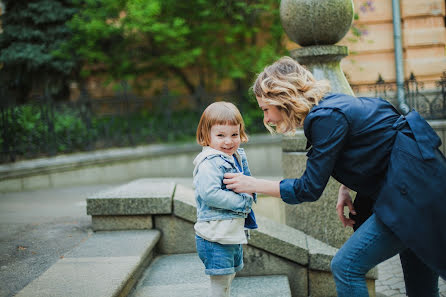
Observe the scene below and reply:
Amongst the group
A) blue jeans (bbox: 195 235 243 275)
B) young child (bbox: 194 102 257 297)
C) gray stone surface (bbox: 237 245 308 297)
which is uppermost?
young child (bbox: 194 102 257 297)

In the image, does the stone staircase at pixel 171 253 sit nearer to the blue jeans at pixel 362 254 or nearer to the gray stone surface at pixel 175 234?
the gray stone surface at pixel 175 234

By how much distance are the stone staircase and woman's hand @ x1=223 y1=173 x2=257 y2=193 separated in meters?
1.08

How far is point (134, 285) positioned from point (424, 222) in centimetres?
219

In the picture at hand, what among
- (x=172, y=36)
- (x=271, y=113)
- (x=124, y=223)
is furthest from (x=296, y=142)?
(x=172, y=36)

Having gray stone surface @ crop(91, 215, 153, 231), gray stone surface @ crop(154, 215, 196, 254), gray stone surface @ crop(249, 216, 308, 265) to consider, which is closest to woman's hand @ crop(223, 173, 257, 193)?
gray stone surface @ crop(249, 216, 308, 265)

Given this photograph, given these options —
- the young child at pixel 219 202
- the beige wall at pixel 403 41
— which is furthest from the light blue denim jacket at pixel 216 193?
the beige wall at pixel 403 41

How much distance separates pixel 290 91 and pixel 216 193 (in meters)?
0.71

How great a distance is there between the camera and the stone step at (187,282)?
3.24 metres

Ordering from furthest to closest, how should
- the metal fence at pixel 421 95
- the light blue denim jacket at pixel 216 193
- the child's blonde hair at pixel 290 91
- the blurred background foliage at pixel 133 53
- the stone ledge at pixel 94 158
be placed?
the blurred background foliage at pixel 133 53 → the metal fence at pixel 421 95 → the stone ledge at pixel 94 158 → the light blue denim jacket at pixel 216 193 → the child's blonde hair at pixel 290 91

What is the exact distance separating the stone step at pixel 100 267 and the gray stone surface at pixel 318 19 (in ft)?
8.06

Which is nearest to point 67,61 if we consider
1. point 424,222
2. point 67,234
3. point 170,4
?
point 170,4

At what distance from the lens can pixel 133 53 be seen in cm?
1114

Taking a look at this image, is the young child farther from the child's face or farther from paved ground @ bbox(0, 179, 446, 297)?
paved ground @ bbox(0, 179, 446, 297)

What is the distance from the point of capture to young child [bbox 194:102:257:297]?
2.49 meters
